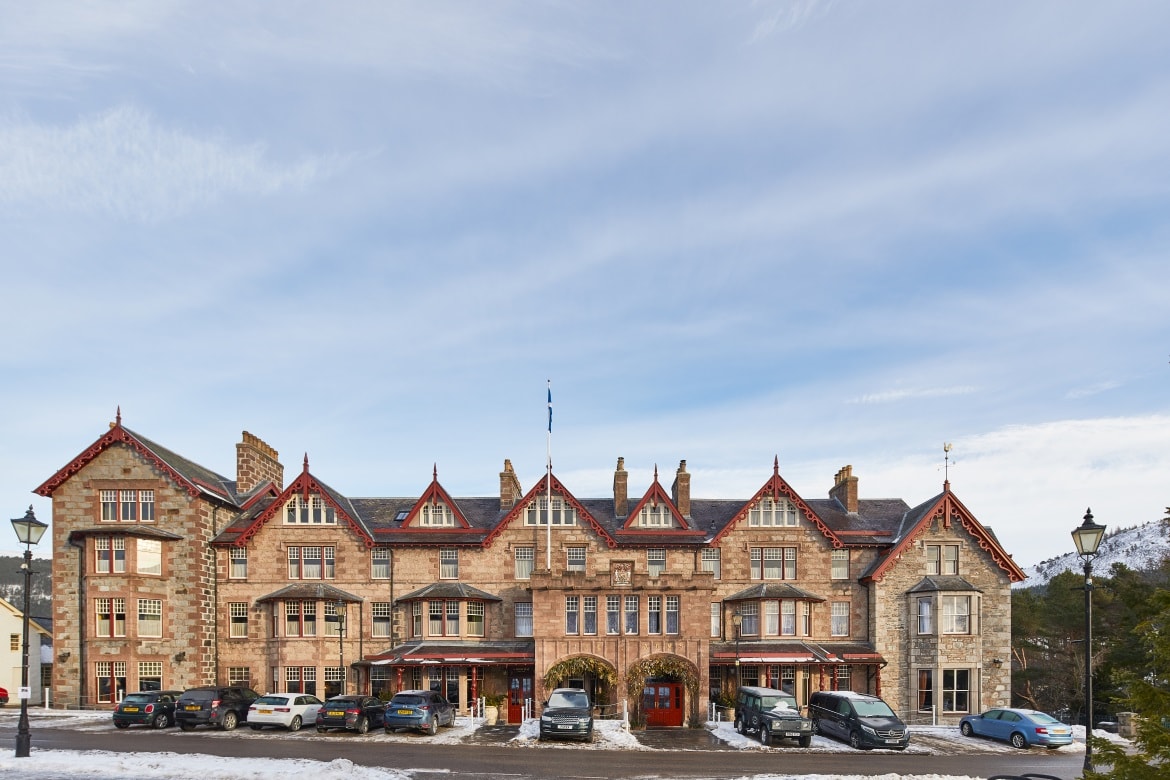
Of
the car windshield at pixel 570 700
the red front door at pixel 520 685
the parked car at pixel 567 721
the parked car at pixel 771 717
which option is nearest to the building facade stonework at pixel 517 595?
the red front door at pixel 520 685

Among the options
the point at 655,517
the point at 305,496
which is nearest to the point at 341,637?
the point at 305,496

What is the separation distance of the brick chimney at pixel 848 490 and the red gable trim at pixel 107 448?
35241 millimetres

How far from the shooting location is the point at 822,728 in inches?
1400

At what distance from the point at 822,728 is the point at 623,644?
1001 cm

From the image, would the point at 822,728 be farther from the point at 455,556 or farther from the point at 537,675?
the point at 455,556

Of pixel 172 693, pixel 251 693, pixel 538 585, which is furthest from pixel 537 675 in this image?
pixel 172 693

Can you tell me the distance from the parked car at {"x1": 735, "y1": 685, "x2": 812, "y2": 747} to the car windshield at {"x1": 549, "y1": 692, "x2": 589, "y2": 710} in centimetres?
682

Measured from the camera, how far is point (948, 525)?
149 feet

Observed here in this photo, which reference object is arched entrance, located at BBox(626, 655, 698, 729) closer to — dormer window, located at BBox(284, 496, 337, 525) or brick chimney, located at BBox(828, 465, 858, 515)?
brick chimney, located at BBox(828, 465, 858, 515)

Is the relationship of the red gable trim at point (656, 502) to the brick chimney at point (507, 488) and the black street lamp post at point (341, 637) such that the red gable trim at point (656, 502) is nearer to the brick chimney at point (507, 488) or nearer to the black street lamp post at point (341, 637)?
the brick chimney at point (507, 488)

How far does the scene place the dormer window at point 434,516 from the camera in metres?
46.7

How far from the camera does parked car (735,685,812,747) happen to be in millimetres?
32844

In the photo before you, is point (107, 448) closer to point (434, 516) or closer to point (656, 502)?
point (434, 516)

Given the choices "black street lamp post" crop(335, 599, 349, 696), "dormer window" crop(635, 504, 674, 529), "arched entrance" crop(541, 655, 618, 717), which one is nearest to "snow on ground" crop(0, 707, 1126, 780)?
"arched entrance" crop(541, 655, 618, 717)
